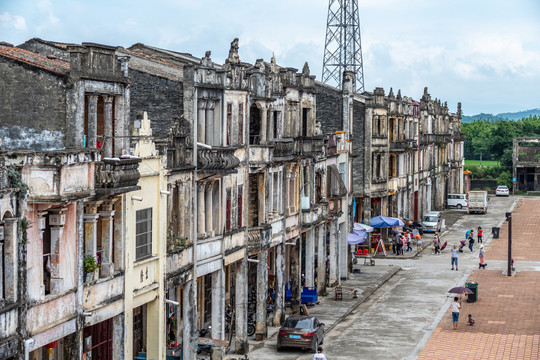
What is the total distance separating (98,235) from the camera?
26328mm

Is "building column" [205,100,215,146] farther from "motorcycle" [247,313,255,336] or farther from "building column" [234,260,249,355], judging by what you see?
"motorcycle" [247,313,255,336]

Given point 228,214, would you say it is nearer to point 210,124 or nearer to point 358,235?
point 210,124

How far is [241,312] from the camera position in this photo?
121ft

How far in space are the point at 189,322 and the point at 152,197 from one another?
533cm

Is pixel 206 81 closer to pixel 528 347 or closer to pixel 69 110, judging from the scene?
pixel 69 110

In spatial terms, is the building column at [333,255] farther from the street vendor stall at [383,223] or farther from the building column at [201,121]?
the building column at [201,121]

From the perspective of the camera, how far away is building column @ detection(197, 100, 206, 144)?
33.8 m

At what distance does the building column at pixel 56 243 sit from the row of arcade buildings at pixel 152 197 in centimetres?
4

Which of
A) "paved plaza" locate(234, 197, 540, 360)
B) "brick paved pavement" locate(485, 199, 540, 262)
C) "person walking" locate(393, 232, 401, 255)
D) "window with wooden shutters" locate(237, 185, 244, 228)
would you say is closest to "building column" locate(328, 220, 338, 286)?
"paved plaza" locate(234, 197, 540, 360)

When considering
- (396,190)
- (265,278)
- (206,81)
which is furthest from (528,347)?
(396,190)

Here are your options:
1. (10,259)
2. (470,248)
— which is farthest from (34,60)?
(470,248)

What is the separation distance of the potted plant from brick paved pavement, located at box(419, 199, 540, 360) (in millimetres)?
15879

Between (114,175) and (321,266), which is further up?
(114,175)

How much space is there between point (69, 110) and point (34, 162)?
3.38 m
